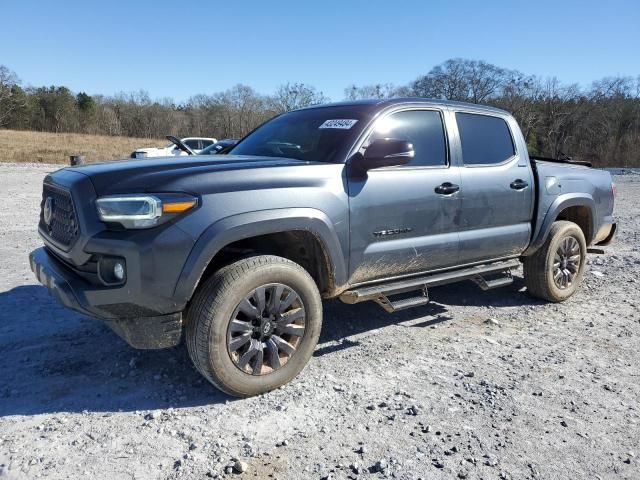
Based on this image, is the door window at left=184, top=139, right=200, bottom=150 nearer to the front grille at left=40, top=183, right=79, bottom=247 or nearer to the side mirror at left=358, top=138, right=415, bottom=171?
the front grille at left=40, top=183, right=79, bottom=247

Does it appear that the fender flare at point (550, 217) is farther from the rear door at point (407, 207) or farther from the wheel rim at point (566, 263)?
the rear door at point (407, 207)

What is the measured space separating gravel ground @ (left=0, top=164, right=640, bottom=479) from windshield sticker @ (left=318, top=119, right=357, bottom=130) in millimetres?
1735

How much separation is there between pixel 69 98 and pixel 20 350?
69.6 m

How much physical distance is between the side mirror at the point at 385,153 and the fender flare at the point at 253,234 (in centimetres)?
54

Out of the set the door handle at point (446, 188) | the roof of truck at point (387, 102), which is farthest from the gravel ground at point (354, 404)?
the roof of truck at point (387, 102)

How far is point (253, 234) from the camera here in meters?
3.13

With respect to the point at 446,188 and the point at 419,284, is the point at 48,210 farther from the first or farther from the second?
the point at 446,188

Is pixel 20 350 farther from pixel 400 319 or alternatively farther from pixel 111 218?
pixel 400 319

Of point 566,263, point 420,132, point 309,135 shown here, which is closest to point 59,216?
point 309,135

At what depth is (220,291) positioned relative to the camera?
119 inches

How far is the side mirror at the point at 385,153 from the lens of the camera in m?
3.58

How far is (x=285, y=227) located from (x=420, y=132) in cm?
166

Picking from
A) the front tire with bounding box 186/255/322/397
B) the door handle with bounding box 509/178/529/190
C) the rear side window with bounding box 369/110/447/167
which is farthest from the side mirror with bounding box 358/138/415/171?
the door handle with bounding box 509/178/529/190

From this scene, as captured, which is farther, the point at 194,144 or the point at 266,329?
the point at 194,144
